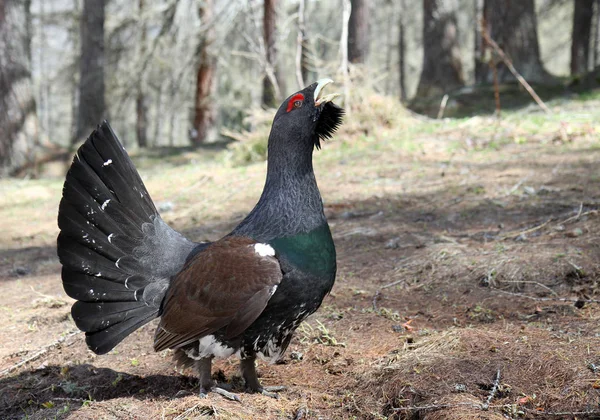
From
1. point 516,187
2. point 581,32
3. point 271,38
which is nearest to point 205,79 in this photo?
point 271,38

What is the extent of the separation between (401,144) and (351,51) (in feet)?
13.0

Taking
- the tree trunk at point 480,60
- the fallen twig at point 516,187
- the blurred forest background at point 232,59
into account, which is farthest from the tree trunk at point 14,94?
the fallen twig at point 516,187

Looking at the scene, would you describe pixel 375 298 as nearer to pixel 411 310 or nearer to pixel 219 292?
pixel 411 310

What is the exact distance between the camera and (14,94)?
11875 mm

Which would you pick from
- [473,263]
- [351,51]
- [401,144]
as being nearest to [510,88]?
[351,51]

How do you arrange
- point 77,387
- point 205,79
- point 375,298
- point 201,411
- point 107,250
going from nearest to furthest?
point 201,411
point 107,250
point 77,387
point 375,298
point 205,79

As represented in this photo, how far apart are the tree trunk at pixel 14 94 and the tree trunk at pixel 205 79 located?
12.6 feet

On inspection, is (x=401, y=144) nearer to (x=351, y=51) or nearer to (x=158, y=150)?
(x=351, y=51)

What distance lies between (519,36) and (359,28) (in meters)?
3.96

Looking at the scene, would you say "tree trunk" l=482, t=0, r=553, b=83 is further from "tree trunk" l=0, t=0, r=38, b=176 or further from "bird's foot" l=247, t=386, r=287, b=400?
"bird's foot" l=247, t=386, r=287, b=400

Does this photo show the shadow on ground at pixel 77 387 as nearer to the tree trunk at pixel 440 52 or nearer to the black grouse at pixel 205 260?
the black grouse at pixel 205 260

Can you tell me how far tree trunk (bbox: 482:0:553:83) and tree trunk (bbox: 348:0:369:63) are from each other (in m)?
3.40

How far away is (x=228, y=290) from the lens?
3.13 meters

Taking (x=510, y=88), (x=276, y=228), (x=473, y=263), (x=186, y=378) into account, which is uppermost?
(x=510, y=88)
